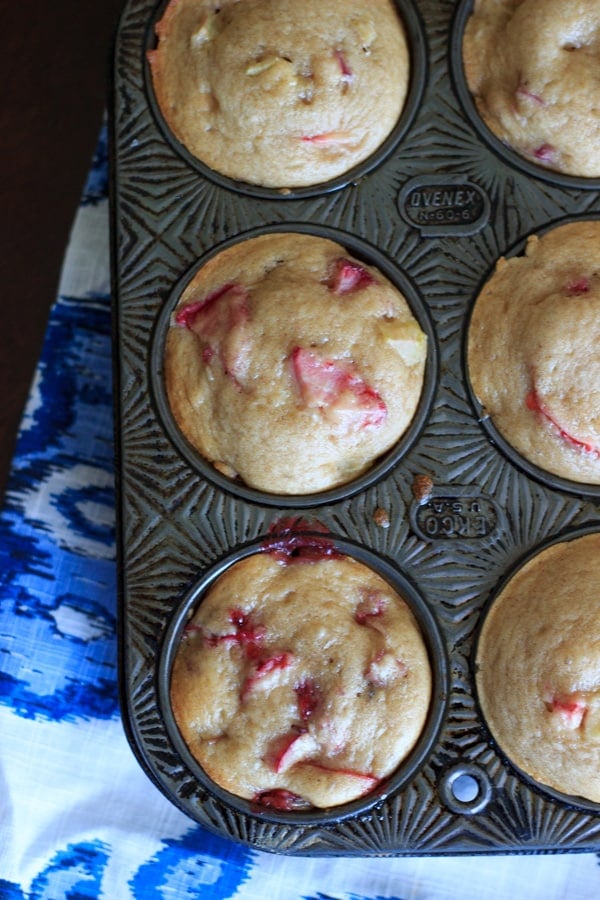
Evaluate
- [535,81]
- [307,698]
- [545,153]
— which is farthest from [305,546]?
[535,81]

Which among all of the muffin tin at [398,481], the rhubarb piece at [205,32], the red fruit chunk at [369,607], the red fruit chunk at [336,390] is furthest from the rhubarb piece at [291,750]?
the rhubarb piece at [205,32]

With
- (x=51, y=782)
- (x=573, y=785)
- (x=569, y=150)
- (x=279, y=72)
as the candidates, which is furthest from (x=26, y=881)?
(x=569, y=150)

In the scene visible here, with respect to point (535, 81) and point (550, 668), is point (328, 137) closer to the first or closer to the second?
point (535, 81)

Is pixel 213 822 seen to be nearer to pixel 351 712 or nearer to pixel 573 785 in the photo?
pixel 351 712

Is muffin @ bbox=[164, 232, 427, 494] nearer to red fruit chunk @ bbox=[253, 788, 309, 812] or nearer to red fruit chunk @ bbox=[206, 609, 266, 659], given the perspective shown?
red fruit chunk @ bbox=[206, 609, 266, 659]

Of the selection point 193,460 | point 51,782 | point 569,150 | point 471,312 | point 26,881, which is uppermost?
point 569,150

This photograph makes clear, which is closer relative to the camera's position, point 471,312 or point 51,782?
point 471,312
